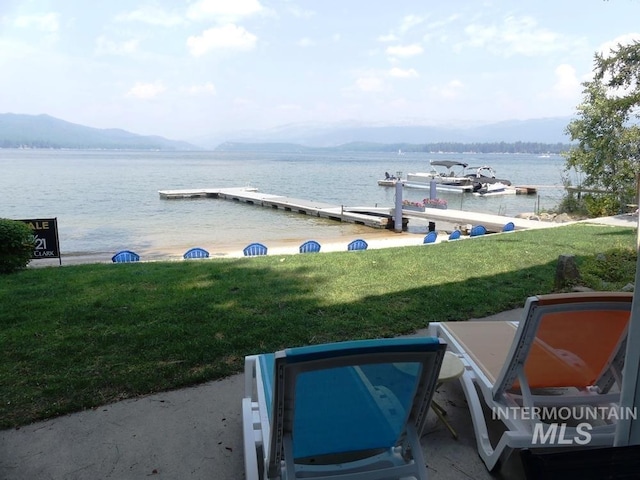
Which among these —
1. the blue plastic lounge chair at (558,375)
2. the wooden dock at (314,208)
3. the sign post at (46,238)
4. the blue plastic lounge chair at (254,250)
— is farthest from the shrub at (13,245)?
the wooden dock at (314,208)

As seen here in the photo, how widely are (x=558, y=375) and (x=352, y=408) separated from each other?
3.92 feet

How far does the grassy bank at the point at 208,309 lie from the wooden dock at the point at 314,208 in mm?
13357

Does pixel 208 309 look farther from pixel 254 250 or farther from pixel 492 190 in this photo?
pixel 492 190

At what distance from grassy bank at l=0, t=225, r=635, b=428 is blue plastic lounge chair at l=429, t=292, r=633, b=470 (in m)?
1.82

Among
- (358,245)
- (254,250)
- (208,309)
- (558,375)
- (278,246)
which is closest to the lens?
(558,375)

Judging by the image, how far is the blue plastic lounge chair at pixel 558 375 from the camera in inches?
82.8

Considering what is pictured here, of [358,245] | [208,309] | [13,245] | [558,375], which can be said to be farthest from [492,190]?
[558,375]

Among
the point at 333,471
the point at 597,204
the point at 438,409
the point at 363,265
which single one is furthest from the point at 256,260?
the point at 597,204

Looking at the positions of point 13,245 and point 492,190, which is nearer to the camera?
point 13,245

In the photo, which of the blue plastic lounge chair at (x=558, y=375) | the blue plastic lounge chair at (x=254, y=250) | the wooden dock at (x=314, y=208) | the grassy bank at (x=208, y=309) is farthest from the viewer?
the wooden dock at (x=314, y=208)

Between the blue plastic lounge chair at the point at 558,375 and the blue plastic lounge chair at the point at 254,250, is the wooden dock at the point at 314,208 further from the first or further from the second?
the blue plastic lounge chair at the point at 558,375

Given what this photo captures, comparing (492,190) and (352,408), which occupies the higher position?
(352,408)

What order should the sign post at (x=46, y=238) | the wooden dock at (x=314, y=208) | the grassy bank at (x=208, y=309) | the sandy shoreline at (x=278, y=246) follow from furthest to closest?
the wooden dock at (x=314, y=208)
the sandy shoreline at (x=278, y=246)
the sign post at (x=46, y=238)
the grassy bank at (x=208, y=309)

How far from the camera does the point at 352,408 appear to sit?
5.69ft
